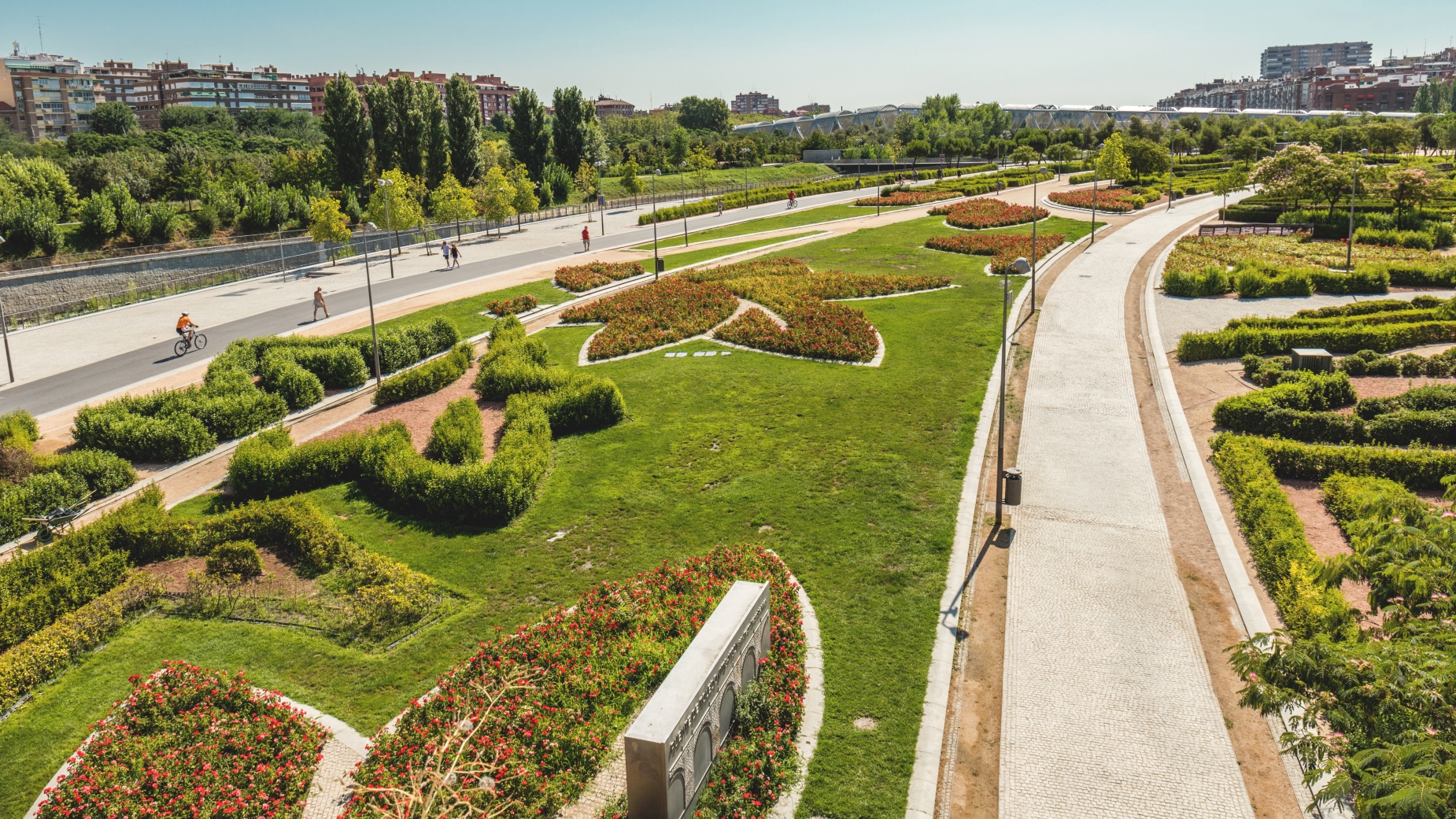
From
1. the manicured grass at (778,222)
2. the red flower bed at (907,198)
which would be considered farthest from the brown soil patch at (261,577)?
the red flower bed at (907,198)

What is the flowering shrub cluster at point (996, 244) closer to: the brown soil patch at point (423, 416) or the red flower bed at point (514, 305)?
the red flower bed at point (514, 305)

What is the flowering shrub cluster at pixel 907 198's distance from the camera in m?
67.5

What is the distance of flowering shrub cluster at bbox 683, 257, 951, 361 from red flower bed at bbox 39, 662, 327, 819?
19435 mm

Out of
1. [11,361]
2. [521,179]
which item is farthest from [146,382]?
[521,179]

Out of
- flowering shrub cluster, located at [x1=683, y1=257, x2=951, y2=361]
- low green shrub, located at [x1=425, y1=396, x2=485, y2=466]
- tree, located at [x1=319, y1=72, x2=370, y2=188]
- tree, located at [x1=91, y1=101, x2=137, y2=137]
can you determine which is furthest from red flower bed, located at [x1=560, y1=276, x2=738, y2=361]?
tree, located at [x1=91, y1=101, x2=137, y2=137]

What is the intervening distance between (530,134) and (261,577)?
6393 centimetres

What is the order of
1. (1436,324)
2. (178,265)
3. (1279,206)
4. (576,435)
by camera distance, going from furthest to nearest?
(1279,206) → (178,265) → (1436,324) → (576,435)

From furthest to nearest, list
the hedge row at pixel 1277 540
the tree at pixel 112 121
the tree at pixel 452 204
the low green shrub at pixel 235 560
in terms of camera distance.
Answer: the tree at pixel 112 121 → the tree at pixel 452 204 → the low green shrub at pixel 235 560 → the hedge row at pixel 1277 540

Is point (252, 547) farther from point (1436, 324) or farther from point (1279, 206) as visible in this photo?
point (1279, 206)

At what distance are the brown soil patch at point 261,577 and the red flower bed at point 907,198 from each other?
5680cm

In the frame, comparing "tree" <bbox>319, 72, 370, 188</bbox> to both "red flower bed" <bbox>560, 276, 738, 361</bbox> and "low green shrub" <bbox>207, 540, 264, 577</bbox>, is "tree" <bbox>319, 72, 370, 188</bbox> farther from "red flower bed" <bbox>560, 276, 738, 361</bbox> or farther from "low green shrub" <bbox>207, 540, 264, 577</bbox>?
"low green shrub" <bbox>207, 540, 264, 577</bbox>

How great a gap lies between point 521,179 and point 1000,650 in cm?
5672

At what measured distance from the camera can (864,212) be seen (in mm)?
64750

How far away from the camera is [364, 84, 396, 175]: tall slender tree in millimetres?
61688
